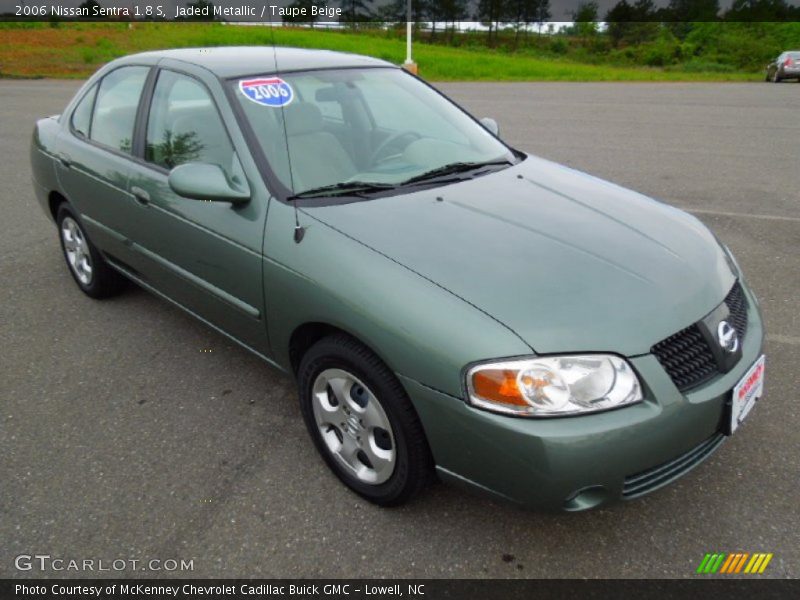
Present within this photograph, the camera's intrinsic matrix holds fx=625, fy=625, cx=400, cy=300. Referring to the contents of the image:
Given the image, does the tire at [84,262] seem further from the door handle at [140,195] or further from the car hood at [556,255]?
the car hood at [556,255]

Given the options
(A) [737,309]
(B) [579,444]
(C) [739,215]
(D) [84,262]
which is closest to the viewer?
(B) [579,444]

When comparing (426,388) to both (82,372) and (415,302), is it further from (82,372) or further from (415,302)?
(82,372)

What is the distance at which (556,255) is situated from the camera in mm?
2189

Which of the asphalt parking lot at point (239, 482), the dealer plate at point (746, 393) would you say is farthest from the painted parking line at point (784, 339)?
the dealer plate at point (746, 393)

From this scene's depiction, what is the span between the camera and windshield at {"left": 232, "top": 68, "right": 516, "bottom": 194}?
104 inches

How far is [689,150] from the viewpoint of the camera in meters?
8.82

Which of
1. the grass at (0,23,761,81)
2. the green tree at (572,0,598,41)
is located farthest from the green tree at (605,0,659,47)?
the grass at (0,23,761,81)

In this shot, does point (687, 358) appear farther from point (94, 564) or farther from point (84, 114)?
point (84, 114)

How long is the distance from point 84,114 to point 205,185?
202cm

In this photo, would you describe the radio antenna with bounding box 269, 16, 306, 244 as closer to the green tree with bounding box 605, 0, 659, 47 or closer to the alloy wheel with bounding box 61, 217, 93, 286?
the alloy wheel with bounding box 61, 217, 93, 286

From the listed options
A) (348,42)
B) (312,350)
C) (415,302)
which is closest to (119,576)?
(312,350)

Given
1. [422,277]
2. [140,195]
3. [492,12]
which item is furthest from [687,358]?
[492,12]

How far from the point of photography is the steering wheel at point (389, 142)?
2.83 m

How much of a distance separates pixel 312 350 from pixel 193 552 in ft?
2.64
